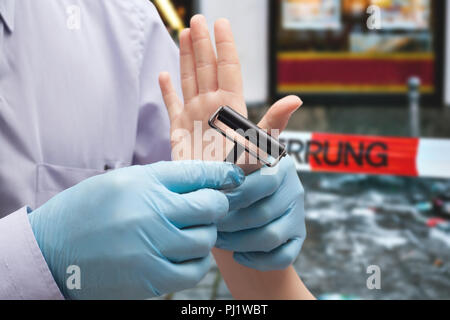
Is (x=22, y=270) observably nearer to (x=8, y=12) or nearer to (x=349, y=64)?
(x=8, y=12)

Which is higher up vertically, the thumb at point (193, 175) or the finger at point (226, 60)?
the finger at point (226, 60)

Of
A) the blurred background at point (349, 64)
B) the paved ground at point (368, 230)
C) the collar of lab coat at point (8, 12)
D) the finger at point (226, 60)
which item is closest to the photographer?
the collar of lab coat at point (8, 12)

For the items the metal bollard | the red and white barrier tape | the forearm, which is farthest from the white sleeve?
the metal bollard

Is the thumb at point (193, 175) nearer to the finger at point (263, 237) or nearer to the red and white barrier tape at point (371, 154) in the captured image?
the finger at point (263, 237)

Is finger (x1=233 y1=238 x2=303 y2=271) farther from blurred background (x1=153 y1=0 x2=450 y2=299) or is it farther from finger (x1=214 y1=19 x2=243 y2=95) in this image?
blurred background (x1=153 y1=0 x2=450 y2=299)

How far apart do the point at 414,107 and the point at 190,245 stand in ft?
20.1

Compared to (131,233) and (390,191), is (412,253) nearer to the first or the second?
(390,191)

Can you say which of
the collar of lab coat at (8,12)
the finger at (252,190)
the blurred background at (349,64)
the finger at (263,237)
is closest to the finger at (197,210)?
the finger at (252,190)

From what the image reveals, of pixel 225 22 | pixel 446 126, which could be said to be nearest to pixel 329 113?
pixel 446 126

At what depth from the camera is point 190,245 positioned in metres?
1.02

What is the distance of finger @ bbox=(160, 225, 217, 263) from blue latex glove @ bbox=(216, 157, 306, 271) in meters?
0.15

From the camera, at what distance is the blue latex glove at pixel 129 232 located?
967 millimetres

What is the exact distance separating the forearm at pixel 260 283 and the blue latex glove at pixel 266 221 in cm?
12

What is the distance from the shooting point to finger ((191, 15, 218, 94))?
1.33 m
